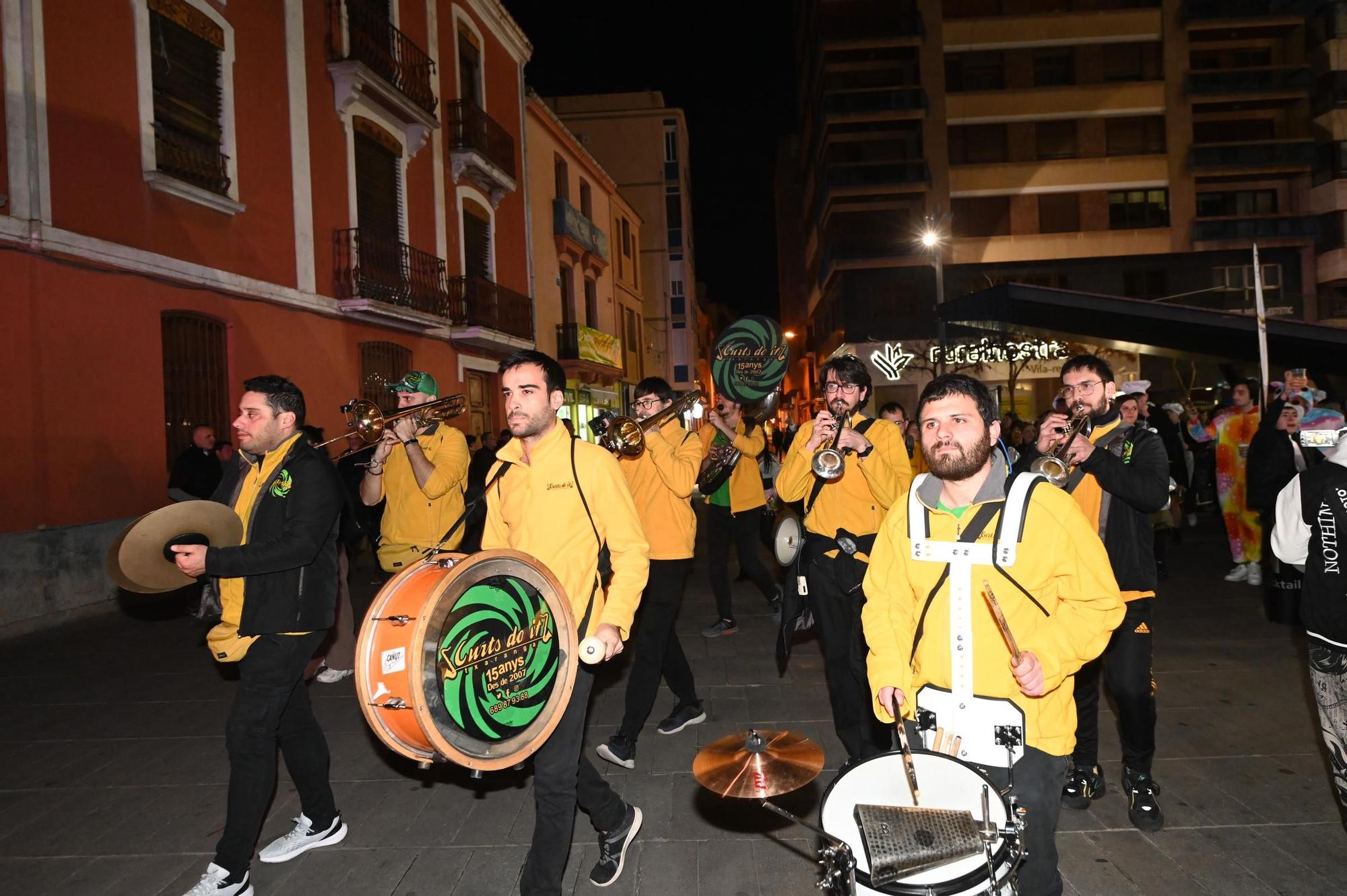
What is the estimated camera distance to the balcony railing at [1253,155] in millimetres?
31734

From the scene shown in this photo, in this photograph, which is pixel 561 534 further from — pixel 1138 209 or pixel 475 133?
pixel 1138 209

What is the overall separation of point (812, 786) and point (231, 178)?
11231 millimetres

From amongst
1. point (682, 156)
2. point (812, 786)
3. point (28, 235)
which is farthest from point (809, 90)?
point (812, 786)

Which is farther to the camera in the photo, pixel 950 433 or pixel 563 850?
pixel 563 850

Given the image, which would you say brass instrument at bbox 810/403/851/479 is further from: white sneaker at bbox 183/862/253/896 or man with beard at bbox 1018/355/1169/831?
white sneaker at bbox 183/862/253/896

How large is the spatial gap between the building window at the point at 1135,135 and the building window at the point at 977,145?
4.02 metres

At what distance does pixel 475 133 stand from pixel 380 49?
3702 mm

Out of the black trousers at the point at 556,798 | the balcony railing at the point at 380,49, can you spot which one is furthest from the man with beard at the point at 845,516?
the balcony railing at the point at 380,49

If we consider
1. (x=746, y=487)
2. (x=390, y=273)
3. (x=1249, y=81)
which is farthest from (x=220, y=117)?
(x=1249, y=81)

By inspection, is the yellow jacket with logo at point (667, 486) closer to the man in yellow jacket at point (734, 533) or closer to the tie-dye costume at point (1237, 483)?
the man in yellow jacket at point (734, 533)

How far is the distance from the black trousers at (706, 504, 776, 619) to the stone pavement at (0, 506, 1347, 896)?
1.13m

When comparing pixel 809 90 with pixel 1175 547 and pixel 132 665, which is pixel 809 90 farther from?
pixel 132 665

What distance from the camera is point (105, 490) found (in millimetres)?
9016

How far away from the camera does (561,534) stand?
3.04 m
